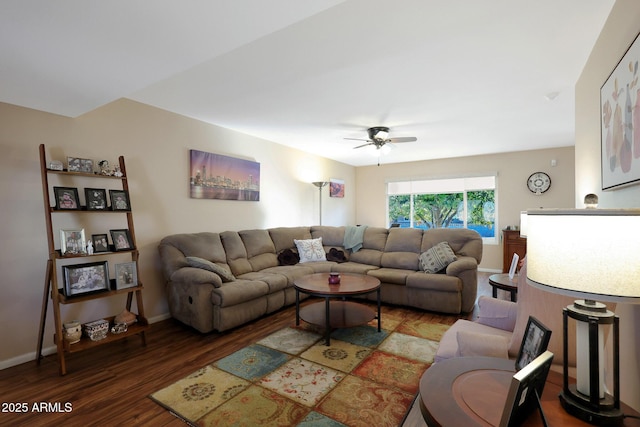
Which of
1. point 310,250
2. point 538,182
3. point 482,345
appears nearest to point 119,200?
point 310,250

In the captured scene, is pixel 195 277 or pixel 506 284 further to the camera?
pixel 195 277

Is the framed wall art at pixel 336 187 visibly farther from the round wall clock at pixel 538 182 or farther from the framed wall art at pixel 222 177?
the round wall clock at pixel 538 182

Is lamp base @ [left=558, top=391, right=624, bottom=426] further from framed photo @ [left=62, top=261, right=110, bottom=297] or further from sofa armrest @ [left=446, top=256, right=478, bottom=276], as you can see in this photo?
framed photo @ [left=62, top=261, right=110, bottom=297]

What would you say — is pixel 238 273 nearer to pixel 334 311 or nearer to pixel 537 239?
pixel 334 311

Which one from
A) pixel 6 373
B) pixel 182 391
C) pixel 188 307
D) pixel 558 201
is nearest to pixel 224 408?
pixel 182 391

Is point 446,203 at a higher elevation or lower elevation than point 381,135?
lower

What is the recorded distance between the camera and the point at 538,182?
18.8 ft

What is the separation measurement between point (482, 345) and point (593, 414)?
62 centimetres

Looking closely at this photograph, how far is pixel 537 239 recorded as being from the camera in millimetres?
981

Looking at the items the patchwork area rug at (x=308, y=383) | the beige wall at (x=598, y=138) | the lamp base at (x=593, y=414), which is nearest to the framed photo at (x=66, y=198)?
the patchwork area rug at (x=308, y=383)

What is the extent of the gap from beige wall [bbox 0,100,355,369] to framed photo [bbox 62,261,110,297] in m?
0.44

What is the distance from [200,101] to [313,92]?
1.26 metres

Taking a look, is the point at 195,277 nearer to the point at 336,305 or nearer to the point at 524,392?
the point at 336,305

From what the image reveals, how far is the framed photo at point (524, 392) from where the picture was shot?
770 millimetres
